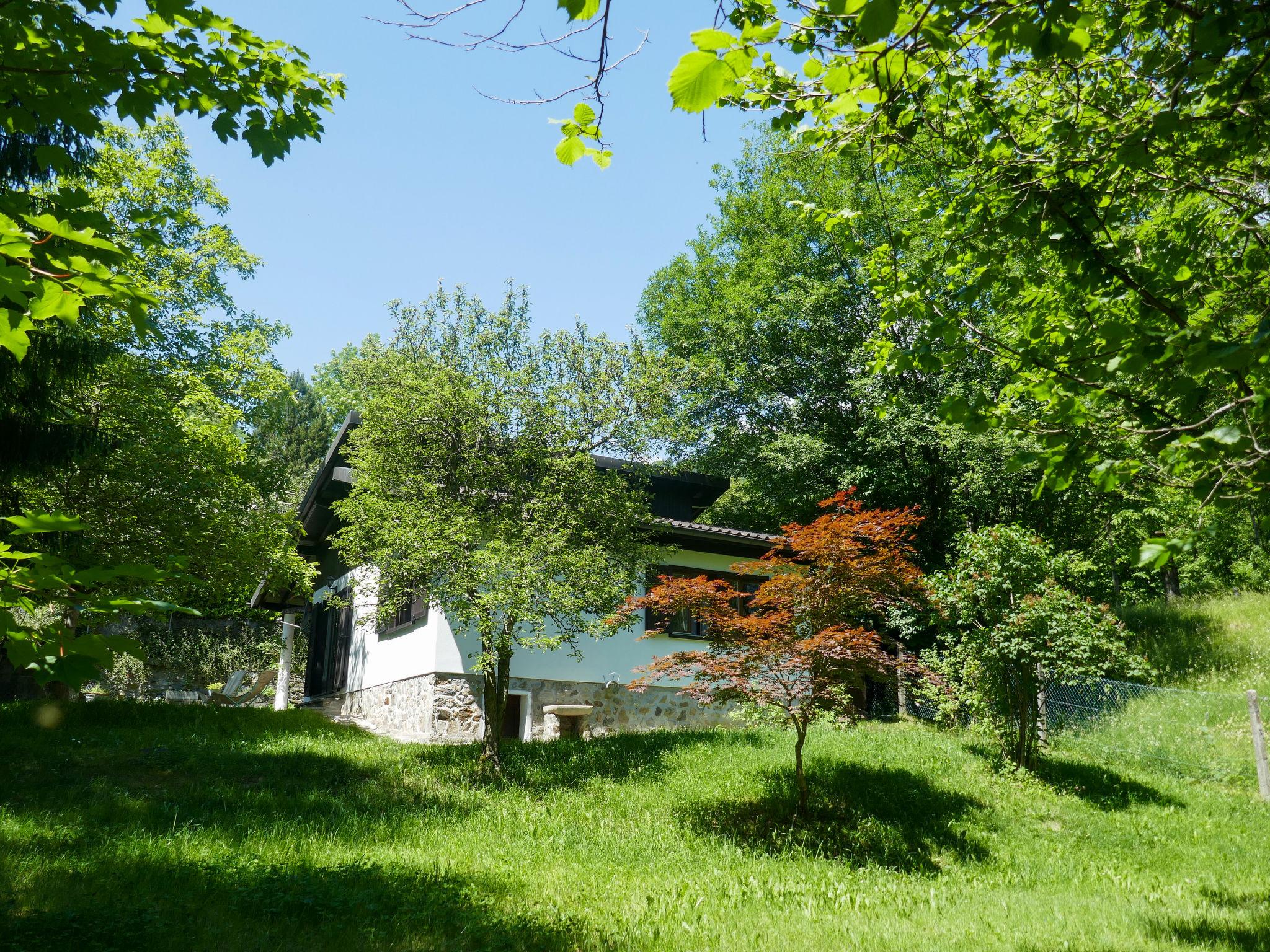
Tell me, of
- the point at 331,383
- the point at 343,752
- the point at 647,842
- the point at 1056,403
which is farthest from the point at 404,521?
the point at 331,383

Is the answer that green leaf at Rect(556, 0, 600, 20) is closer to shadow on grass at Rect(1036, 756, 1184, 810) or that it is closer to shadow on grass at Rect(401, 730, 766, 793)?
shadow on grass at Rect(401, 730, 766, 793)

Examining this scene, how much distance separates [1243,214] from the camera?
16.1 ft

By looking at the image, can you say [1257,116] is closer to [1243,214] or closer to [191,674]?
[1243,214]

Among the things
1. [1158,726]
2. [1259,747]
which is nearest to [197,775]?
[1158,726]

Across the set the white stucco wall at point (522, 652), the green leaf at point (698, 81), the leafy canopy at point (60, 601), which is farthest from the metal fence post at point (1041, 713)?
the leafy canopy at point (60, 601)

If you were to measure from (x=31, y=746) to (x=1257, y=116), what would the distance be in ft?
43.6

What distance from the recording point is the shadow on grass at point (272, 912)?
491cm

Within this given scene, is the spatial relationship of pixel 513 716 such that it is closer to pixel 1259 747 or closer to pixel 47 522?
pixel 1259 747

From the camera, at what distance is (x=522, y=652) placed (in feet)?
45.3

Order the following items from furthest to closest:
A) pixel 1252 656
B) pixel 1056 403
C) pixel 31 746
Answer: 1. pixel 1252 656
2. pixel 31 746
3. pixel 1056 403

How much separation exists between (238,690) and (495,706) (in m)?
9.79

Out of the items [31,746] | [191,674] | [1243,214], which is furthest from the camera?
[191,674]

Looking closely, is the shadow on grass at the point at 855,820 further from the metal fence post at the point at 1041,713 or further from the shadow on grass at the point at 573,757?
the metal fence post at the point at 1041,713

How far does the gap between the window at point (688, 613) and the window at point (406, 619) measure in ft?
12.8
